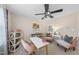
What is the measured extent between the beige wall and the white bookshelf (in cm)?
7

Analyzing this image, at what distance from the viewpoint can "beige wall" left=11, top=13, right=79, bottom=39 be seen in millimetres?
1650

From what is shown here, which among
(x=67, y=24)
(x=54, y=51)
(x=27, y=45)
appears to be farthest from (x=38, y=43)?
(x=67, y=24)

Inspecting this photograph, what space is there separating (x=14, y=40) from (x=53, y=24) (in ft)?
2.02

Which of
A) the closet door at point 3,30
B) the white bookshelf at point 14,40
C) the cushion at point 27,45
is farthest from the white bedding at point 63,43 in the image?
the closet door at point 3,30

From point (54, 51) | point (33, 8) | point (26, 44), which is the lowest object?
point (54, 51)

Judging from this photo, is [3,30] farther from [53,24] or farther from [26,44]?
[53,24]

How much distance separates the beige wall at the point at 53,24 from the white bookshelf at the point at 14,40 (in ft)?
0.24

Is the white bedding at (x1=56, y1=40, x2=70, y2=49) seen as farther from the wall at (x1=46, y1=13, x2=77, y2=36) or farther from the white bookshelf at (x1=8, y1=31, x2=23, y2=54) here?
the white bookshelf at (x1=8, y1=31, x2=23, y2=54)

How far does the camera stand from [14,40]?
1662mm

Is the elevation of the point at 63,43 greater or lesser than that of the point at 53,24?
lesser

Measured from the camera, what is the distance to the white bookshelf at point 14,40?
166cm

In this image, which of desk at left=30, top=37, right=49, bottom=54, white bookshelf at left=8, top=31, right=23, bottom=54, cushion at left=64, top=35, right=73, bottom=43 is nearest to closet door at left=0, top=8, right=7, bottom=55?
white bookshelf at left=8, top=31, right=23, bottom=54

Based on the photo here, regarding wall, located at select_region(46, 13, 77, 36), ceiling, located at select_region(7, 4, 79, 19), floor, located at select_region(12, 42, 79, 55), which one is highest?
ceiling, located at select_region(7, 4, 79, 19)

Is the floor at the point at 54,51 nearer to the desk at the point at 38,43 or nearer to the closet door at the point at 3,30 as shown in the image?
the desk at the point at 38,43
